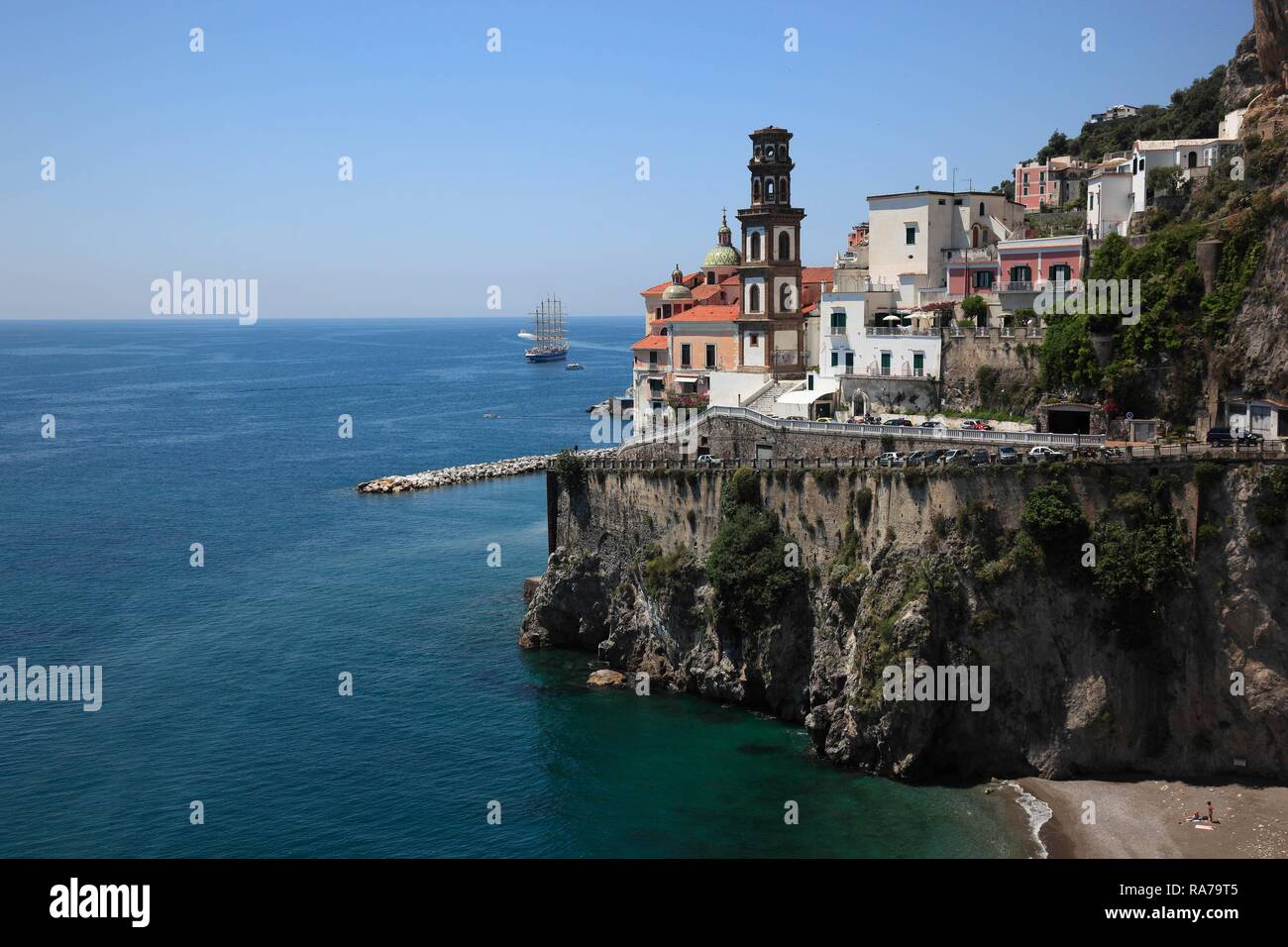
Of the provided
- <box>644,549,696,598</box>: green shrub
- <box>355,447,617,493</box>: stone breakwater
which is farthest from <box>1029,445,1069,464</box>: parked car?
<box>355,447,617,493</box>: stone breakwater

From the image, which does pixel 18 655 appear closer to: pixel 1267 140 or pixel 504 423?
pixel 1267 140

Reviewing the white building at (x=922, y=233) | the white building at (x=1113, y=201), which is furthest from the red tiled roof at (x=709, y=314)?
the white building at (x=1113, y=201)

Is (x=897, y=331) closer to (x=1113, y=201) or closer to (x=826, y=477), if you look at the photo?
(x=1113, y=201)

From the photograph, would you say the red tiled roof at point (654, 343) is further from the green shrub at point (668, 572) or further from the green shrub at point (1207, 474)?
the green shrub at point (1207, 474)

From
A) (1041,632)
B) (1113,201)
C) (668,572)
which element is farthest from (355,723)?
(1113,201)

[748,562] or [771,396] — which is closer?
[748,562]

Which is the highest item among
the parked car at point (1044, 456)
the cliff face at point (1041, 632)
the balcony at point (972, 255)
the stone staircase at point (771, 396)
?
the balcony at point (972, 255)
